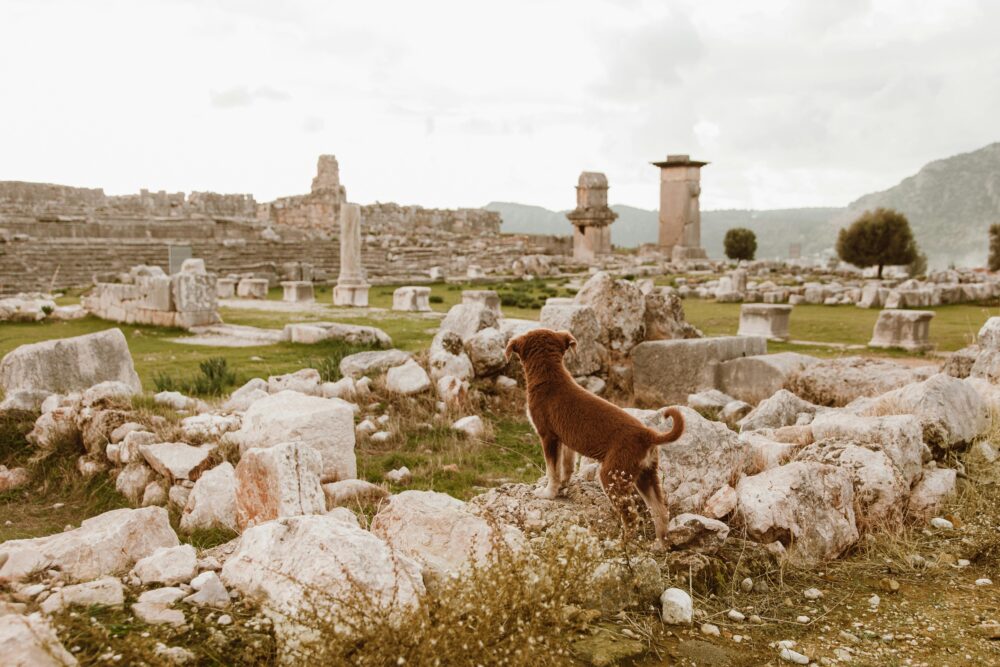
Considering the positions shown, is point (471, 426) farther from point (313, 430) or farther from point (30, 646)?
point (30, 646)

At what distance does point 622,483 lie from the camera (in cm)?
327

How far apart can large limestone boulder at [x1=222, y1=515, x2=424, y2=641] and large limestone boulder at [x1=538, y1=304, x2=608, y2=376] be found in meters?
5.60

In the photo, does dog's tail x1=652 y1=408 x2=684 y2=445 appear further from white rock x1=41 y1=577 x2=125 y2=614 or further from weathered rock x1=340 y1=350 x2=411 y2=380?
weathered rock x1=340 y1=350 x2=411 y2=380

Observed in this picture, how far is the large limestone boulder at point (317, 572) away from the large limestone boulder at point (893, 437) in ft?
9.76

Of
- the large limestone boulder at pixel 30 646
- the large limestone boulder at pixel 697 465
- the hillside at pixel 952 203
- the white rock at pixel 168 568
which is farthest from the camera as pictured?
the hillside at pixel 952 203

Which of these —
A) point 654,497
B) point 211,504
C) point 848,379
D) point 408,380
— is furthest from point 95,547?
point 848,379

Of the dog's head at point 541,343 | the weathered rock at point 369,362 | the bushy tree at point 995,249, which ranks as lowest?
the weathered rock at point 369,362

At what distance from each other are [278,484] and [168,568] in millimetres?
1200

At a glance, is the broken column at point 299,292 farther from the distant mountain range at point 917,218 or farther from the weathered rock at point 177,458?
the distant mountain range at point 917,218

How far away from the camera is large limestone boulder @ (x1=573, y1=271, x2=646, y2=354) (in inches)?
346

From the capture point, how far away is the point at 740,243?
40.3m

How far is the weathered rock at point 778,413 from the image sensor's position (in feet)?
21.1

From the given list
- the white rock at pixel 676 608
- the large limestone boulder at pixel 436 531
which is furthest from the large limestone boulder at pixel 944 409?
the large limestone boulder at pixel 436 531

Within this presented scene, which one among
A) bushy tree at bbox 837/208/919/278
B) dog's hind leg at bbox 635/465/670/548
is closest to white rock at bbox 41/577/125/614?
dog's hind leg at bbox 635/465/670/548
